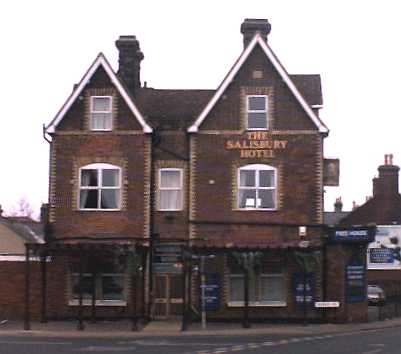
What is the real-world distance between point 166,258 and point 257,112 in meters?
6.94

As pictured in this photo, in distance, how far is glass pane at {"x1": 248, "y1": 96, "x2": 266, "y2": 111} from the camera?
1437 inches

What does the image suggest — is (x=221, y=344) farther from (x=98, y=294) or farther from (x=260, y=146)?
(x=260, y=146)

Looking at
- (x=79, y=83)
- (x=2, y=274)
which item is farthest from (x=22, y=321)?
(x=79, y=83)

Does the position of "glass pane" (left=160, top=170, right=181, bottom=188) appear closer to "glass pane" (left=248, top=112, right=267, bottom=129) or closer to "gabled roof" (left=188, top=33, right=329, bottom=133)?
"gabled roof" (left=188, top=33, right=329, bottom=133)

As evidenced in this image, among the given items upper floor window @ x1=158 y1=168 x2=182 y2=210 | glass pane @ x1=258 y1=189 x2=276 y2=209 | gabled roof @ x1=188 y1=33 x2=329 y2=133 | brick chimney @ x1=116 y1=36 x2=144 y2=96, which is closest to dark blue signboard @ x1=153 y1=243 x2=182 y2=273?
upper floor window @ x1=158 y1=168 x2=182 y2=210

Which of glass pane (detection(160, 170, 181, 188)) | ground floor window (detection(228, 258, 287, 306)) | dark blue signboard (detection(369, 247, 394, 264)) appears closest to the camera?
ground floor window (detection(228, 258, 287, 306))

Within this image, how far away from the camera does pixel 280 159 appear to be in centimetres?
3616

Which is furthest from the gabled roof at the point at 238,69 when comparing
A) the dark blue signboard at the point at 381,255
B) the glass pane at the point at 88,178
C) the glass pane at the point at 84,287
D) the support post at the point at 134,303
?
the dark blue signboard at the point at 381,255

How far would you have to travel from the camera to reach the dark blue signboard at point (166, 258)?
36.3m

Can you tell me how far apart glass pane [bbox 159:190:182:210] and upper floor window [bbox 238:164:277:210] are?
2524mm

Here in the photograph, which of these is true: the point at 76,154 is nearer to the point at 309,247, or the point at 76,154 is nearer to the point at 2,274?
the point at 2,274

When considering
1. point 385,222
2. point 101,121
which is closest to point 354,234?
point 101,121

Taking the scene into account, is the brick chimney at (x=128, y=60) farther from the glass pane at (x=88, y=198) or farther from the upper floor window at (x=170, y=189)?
the glass pane at (x=88, y=198)

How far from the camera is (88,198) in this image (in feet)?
120
